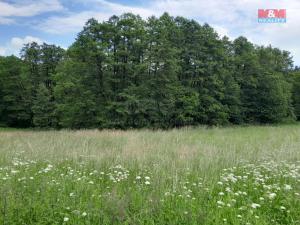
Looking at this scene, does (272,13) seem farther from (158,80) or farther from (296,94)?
(296,94)

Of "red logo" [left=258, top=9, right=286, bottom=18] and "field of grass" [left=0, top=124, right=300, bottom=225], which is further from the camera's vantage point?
"red logo" [left=258, top=9, right=286, bottom=18]

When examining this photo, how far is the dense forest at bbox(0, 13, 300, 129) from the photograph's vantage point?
898 inches

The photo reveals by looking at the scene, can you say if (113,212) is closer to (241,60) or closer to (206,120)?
(206,120)

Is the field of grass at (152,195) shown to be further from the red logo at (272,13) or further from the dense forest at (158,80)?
the dense forest at (158,80)

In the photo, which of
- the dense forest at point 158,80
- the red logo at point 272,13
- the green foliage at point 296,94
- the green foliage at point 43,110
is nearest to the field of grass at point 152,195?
the red logo at point 272,13

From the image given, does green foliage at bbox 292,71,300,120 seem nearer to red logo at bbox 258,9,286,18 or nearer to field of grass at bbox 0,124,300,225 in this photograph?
red logo at bbox 258,9,286,18

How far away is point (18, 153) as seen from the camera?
23.6 ft

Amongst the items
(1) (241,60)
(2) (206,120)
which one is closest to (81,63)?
(2) (206,120)

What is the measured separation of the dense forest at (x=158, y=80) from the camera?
2281 centimetres

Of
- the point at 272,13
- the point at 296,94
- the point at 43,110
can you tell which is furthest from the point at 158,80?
the point at 296,94

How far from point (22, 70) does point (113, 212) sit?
39.1 meters

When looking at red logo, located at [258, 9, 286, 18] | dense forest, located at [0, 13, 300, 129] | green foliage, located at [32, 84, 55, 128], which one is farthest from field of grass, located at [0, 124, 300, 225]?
green foliage, located at [32, 84, 55, 128]

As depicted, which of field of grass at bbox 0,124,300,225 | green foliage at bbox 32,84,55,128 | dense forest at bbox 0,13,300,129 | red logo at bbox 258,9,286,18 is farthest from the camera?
green foliage at bbox 32,84,55,128

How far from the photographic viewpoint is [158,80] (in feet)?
77.0
